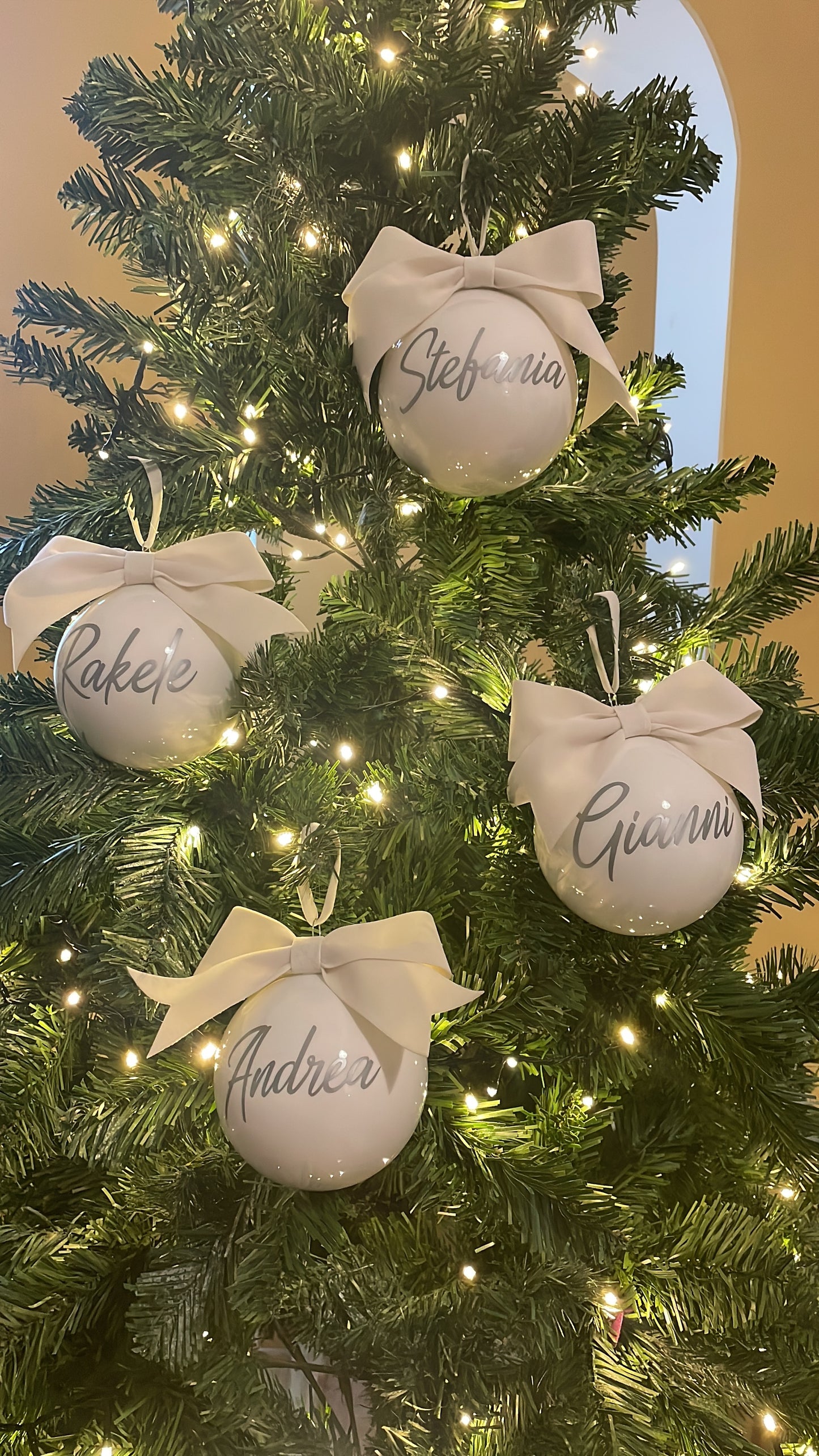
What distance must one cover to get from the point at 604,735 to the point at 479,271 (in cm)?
23

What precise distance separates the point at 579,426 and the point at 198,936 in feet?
1.22

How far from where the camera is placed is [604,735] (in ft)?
1.33

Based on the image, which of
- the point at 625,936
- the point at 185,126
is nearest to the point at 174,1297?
the point at 625,936

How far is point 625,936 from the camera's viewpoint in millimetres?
470

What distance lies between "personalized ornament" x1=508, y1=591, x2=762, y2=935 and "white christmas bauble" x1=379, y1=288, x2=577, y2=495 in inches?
4.5

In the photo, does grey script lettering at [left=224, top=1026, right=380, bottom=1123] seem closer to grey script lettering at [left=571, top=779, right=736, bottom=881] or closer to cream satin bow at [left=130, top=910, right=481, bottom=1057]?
cream satin bow at [left=130, top=910, right=481, bottom=1057]

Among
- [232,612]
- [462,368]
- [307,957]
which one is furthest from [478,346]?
[307,957]

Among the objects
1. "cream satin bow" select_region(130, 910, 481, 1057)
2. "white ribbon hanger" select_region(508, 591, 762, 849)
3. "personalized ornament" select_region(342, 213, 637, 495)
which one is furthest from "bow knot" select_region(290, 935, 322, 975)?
"personalized ornament" select_region(342, 213, 637, 495)

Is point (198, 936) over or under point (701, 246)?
under

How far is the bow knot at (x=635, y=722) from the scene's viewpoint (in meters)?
0.41

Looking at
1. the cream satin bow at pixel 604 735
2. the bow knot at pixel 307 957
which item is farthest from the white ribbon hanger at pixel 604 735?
the bow knot at pixel 307 957

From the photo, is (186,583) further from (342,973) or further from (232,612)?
(342,973)

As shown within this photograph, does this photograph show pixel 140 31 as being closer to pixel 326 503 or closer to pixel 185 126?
pixel 185 126

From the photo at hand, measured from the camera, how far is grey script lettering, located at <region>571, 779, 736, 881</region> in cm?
38
